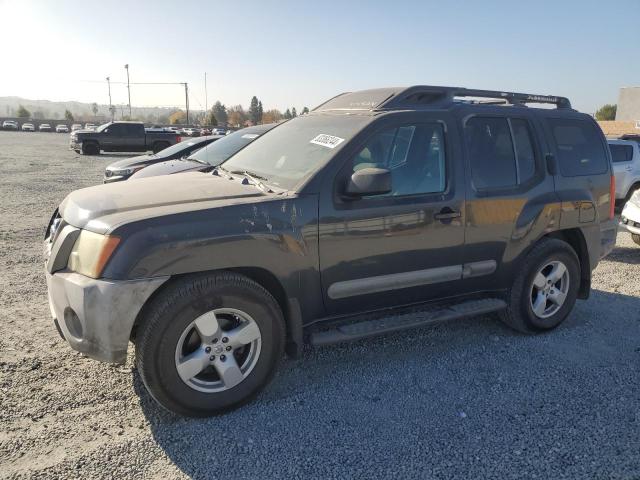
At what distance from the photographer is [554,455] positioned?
2.82 metres

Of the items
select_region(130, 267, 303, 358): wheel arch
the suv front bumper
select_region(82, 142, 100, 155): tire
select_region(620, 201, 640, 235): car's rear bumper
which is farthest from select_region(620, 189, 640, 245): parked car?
select_region(82, 142, 100, 155): tire

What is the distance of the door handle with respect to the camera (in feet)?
12.1

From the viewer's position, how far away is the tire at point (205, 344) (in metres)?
2.88

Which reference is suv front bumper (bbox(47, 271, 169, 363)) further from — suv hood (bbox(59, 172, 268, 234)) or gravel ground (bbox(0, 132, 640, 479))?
gravel ground (bbox(0, 132, 640, 479))

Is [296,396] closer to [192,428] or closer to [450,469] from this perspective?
[192,428]

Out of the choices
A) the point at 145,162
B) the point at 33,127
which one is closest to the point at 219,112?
the point at 33,127

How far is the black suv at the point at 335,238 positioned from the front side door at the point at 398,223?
1cm

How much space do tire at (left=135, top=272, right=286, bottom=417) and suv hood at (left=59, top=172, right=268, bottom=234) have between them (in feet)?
1.49

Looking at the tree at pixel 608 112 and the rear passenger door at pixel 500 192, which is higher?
the tree at pixel 608 112

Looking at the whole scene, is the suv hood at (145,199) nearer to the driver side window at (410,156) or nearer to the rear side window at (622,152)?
the driver side window at (410,156)

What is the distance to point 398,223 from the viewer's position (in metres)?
3.52

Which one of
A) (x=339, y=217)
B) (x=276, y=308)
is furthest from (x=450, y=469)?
(x=339, y=217)

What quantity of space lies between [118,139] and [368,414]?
25.7 metres

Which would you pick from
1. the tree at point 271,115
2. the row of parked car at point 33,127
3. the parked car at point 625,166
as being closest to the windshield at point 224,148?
the parked car at point 625,166
